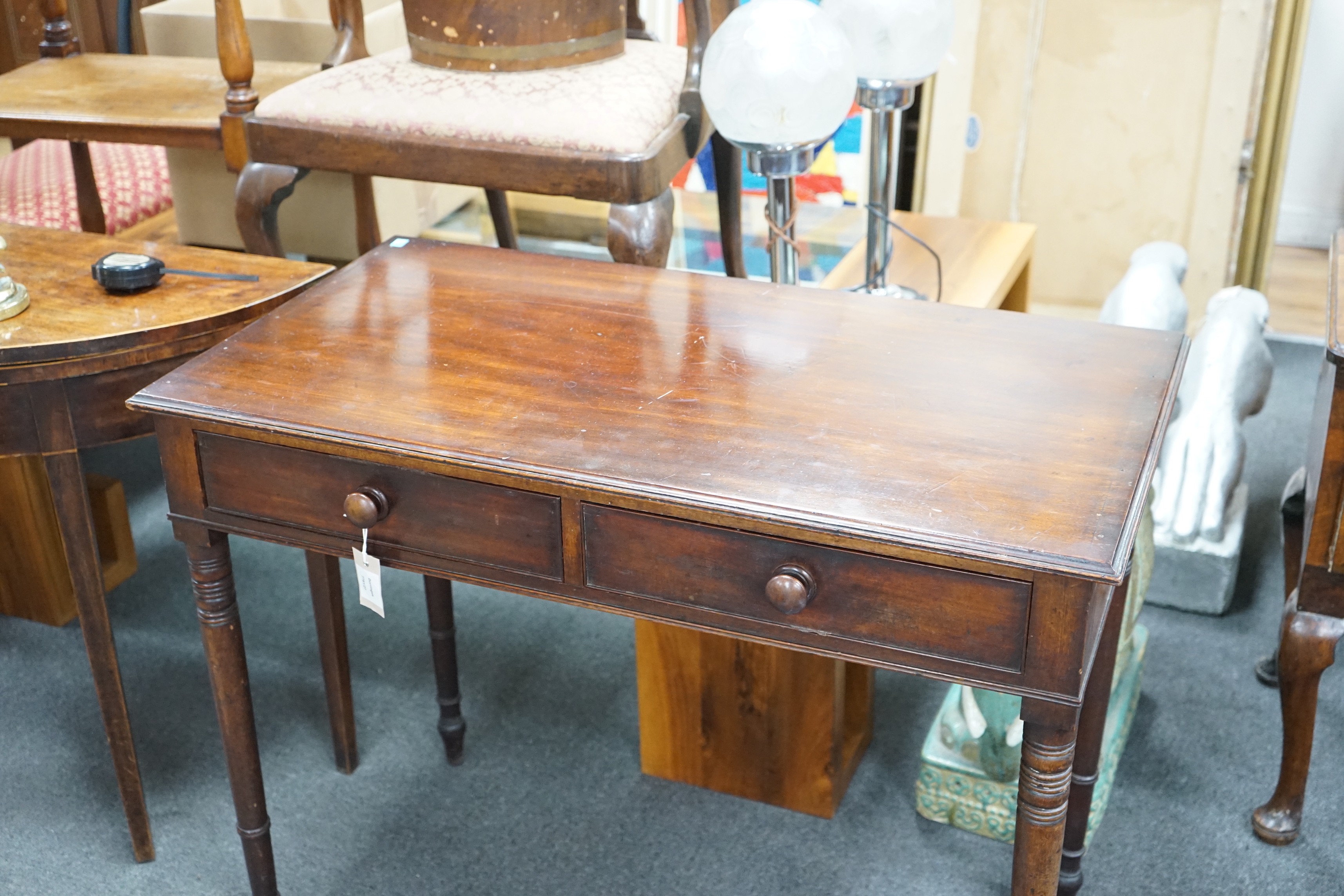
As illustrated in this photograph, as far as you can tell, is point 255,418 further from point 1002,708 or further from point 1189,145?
point 1189,145

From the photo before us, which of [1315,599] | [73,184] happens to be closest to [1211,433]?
[1315,599]

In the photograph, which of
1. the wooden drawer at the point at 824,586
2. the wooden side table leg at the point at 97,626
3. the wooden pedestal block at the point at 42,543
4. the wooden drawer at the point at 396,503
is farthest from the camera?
the wooden pedestal block at the point at 42,543

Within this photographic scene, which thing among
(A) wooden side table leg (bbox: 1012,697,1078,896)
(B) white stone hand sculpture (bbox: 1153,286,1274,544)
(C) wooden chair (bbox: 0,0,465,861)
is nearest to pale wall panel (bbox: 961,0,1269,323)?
(B) white stone hand sculpture (bbox: 1153,286,1274,544)

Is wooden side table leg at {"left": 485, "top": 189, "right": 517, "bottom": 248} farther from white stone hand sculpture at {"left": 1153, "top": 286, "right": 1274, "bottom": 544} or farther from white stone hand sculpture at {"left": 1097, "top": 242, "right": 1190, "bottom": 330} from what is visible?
white stone hand sculpture at {"left": 1153, "top": 286, "right": 1274, "bottom": 544}

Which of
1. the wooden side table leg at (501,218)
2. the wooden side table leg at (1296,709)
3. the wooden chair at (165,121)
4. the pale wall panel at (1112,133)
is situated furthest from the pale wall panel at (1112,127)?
the wooden side table leg at (1296,709)

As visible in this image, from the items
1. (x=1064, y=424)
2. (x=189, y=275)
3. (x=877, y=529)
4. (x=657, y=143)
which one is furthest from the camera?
(x=657, y=143)

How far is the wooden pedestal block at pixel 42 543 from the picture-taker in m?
1.97

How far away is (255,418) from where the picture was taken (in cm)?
117

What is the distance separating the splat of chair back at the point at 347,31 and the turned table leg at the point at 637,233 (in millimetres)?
605

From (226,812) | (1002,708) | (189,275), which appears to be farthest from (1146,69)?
(226,812)

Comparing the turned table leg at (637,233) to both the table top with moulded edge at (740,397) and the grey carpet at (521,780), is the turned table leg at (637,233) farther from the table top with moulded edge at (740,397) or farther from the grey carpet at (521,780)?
the grey carpet at (521,780)

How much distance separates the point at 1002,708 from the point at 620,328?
2.30ft

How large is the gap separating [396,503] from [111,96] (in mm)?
1361

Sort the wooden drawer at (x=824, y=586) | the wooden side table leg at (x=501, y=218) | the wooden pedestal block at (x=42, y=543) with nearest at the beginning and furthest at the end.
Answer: the wooden drawer at (x=824, y=586) < the wooden pedestal block at (x=42, y=543) < the wooden side table leg at (x=501, y=218)
